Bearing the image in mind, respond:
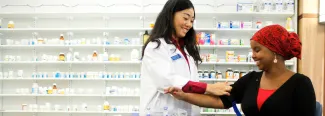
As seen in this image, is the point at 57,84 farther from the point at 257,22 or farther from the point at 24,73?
the point at 257,22

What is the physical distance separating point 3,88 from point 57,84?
959 millimetres

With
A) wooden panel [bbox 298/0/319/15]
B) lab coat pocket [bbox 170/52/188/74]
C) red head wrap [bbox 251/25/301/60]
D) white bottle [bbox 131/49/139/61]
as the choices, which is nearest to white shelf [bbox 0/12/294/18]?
wooden panel [bbox 298/0/319/15]

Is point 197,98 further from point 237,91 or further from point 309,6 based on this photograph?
point 309,6

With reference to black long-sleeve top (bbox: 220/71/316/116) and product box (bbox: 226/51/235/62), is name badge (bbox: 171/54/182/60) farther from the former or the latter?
product box (bbox: 226/51/235/62)

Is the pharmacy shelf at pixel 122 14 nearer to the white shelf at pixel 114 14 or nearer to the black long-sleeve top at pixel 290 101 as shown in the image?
the white shelf at pixel 114 14

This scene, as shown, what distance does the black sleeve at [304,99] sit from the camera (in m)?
1.40

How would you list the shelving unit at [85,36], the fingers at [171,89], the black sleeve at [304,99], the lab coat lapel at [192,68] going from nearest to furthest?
the black sleeve at [304,99]
the fingers at [171,89]
the lab coat lapel at [192,68]
the shelving unit at [85,36]

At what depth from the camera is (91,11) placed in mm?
5254

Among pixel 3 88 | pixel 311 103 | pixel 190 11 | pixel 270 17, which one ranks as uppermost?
pixel 270 17

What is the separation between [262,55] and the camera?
4.84 feet

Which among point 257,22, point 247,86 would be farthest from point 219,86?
point 257,22

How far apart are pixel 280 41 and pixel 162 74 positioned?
60cm

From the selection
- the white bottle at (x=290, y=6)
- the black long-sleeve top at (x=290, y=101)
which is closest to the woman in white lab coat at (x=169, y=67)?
the black long-sleeve top at (x=290, y=101)

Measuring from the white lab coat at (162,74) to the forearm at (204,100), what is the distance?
0.28 feet
